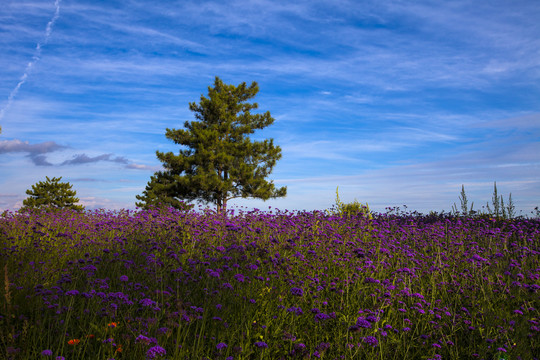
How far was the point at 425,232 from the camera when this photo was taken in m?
9.41

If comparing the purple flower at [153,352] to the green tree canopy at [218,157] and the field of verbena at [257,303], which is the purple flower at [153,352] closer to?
the field of verbena at [257,303]

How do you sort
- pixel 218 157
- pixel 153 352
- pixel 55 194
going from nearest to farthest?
1. pixel 153 352
2. pixel 218 157
3. pixel 55 194

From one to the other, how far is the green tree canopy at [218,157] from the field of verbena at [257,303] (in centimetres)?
1720

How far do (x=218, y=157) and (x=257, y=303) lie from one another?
70.6ft

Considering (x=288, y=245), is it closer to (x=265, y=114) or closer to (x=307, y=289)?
(x=307, y=289)

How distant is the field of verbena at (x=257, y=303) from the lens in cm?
375

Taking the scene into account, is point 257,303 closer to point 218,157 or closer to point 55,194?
point 218,157

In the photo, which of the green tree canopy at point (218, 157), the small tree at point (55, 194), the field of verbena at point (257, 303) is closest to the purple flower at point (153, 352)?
the field of verbena at point (257, 303)

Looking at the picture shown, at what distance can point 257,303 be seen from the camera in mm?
4789

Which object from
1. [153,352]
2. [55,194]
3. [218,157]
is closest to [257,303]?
[153,352]

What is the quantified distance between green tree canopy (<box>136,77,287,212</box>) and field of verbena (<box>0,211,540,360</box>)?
56.4 feet

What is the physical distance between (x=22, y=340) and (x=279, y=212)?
790 cm

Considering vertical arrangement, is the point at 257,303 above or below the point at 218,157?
below

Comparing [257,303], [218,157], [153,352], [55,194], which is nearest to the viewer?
[153,352]
